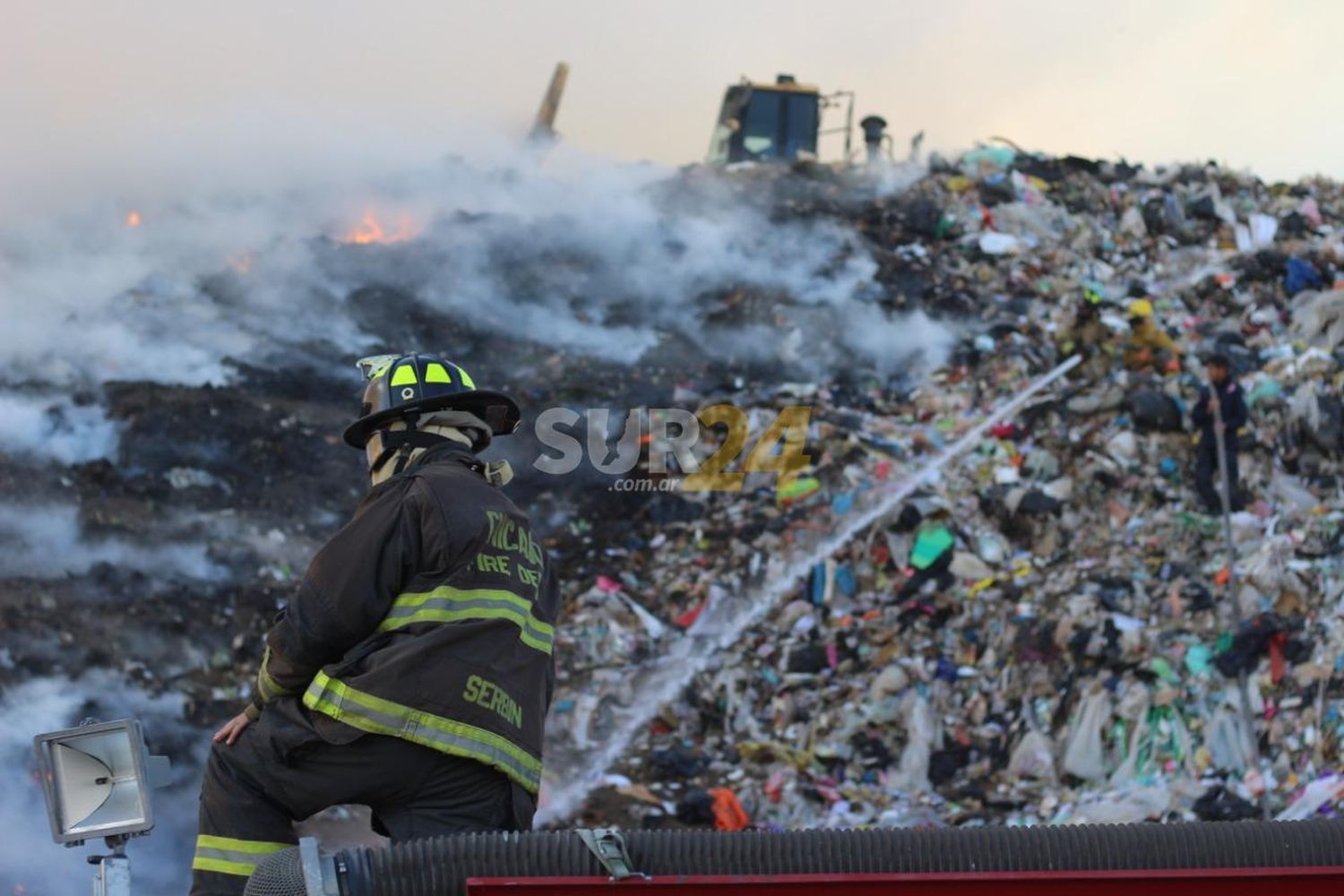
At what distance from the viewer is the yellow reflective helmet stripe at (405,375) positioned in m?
3.58

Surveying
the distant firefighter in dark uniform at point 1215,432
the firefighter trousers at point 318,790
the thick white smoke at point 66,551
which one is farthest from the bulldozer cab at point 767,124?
the firefighter trousers at point 318,790

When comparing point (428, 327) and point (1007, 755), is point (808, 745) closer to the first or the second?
point (1007, 755)

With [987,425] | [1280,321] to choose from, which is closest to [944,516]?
[987,425]

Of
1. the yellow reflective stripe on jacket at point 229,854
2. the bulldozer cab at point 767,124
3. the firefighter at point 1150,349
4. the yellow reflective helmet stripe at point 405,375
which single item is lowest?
the yellow reflective stripe on jacket at point 229,854

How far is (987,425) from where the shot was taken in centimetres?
1059

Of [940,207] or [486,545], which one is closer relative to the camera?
[486,545]

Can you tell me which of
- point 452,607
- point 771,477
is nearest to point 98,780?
point 452,607

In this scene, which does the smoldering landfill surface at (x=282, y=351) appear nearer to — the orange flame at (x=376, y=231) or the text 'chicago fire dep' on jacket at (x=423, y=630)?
the orange flame at (x=376, y=231)

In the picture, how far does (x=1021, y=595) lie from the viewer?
29.1ft

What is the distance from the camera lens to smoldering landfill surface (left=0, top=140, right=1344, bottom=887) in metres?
7.85

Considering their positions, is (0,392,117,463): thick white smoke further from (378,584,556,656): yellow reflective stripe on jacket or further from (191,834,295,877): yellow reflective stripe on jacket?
(378,584,556,656): yellow reflective stripe on jacket

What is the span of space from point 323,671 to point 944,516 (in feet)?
21.6

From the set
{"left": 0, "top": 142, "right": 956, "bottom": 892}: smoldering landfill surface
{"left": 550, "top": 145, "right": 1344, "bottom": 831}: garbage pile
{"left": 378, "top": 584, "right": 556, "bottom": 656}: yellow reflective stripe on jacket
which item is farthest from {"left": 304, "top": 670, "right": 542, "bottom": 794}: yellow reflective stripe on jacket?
{"left": 550, "top": 145, "right": 1344, "bottom": 831}: garbage pile

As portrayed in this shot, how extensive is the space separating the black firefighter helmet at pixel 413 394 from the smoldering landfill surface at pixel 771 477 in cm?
392
